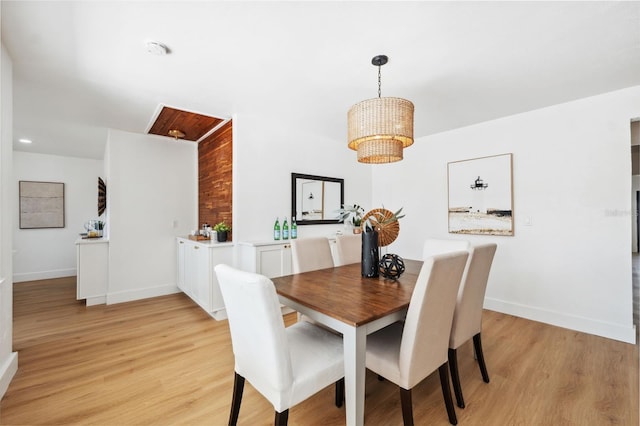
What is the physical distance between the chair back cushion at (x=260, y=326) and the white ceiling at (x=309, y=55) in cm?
151

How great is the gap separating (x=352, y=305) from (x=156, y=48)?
2117mm

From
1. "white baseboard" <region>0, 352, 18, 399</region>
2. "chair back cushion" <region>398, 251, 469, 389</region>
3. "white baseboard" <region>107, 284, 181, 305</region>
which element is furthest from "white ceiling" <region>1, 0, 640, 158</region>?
"white baseboard" <region>107, 284, 181, 305</region>

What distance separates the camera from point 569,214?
2.86 meters

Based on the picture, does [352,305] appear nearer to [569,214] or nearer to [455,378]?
[455,378]

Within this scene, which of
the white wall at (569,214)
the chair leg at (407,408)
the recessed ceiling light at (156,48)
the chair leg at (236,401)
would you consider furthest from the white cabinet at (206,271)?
the white wall at (569,214)

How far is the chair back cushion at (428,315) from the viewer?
1320 mm

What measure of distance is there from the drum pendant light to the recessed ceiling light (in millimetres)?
1374

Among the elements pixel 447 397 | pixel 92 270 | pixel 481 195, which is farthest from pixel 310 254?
pixel 92 270

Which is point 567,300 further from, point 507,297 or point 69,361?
point 69,361

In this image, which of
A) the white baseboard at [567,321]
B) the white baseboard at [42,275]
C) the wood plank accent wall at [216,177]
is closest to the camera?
the white baseboard at [567,321]

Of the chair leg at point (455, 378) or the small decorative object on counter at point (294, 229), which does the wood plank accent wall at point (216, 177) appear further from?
the chair leg at point (455, 378)

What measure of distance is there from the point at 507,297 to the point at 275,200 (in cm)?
309

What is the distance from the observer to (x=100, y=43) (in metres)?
1.84

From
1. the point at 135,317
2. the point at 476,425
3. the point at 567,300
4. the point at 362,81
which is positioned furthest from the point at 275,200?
the point at 567,300
